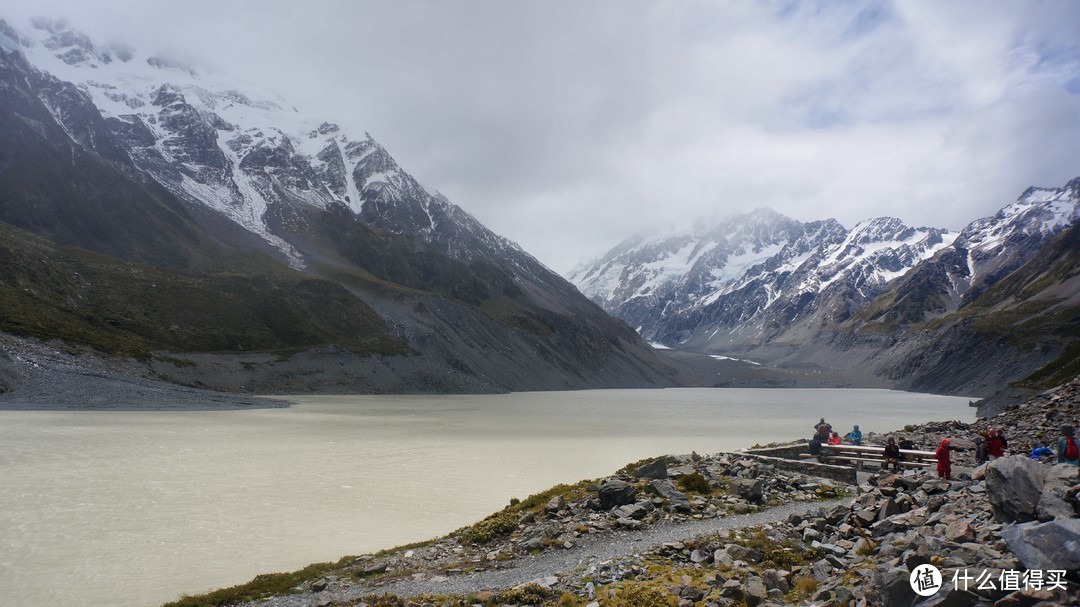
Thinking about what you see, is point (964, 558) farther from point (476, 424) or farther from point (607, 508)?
point (476, 424)

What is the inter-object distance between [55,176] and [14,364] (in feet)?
414

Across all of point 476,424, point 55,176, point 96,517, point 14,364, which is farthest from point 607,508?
point 55,176

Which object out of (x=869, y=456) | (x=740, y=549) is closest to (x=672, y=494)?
(x=740, y=549)

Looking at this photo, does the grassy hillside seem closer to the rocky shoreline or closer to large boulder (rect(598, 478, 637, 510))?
the rocky shoreline

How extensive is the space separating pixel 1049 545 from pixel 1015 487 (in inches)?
140

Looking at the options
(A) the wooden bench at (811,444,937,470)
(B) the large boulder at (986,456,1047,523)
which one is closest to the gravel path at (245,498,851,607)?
(B) the large boulder at (986,456,1047,523)

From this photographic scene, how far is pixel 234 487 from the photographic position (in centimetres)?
2995

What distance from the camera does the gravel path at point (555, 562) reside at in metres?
15.2

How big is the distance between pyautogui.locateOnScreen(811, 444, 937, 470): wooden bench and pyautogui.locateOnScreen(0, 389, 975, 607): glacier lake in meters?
12.4

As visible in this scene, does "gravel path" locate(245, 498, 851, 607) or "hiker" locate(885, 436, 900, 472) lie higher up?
"hiker" locate(885, 436, 900, 472)

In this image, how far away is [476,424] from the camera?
70.2 m

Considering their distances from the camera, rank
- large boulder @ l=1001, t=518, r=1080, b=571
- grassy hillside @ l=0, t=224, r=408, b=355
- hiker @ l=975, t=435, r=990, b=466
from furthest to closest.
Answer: grassy hillside @ l=0, t=224, r=408, b=355
hiker @ l=975, t=435, r=990, b=466
large boulder @ l=1001, t=518, r=1080, b=571

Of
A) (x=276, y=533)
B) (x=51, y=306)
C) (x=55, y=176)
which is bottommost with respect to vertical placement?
(x=276, y=533)

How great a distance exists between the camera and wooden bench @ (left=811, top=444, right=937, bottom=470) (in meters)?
29.3
